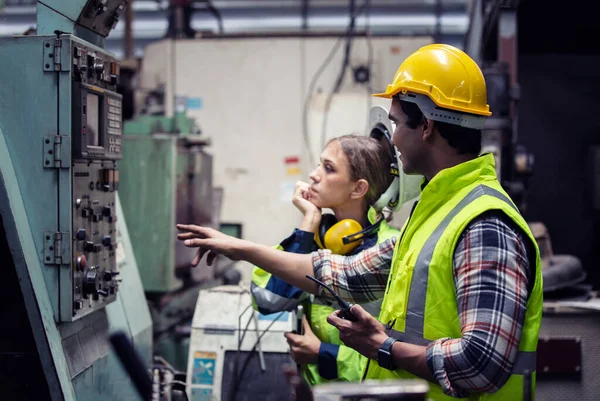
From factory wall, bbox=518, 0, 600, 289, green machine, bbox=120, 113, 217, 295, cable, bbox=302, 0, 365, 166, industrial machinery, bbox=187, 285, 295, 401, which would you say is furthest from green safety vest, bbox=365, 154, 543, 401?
cable, bbox=302, 0, 365, 166

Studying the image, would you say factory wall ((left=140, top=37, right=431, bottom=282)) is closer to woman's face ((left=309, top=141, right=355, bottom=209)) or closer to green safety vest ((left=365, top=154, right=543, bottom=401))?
woman's face ((left=309, top=141, right=355, bottom=209))

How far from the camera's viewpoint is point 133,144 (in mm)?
4129

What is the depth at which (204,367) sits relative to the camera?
2570 millimetres

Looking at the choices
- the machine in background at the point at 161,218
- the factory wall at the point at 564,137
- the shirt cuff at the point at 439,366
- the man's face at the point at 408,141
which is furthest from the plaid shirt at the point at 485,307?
the factory wall at the point at 564,137

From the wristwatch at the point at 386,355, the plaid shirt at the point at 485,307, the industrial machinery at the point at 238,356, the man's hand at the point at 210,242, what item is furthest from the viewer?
the industrial machinery at the point at 238,356

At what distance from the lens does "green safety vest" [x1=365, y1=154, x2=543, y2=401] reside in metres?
1.35

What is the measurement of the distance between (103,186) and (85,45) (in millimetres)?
480

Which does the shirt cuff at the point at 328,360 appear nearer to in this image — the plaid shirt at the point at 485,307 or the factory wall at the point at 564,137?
the plaid shirt at the point at 485,307

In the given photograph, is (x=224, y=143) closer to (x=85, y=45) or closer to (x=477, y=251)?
(x=85, y=45)

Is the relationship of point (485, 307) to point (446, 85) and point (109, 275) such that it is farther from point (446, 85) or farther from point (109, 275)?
point (109, 275)

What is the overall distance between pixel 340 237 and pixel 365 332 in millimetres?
666

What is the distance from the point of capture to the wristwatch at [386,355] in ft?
4.55

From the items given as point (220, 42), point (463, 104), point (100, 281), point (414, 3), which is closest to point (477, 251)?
point (463, 104)

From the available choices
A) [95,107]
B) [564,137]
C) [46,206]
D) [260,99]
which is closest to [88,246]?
[46,206]
